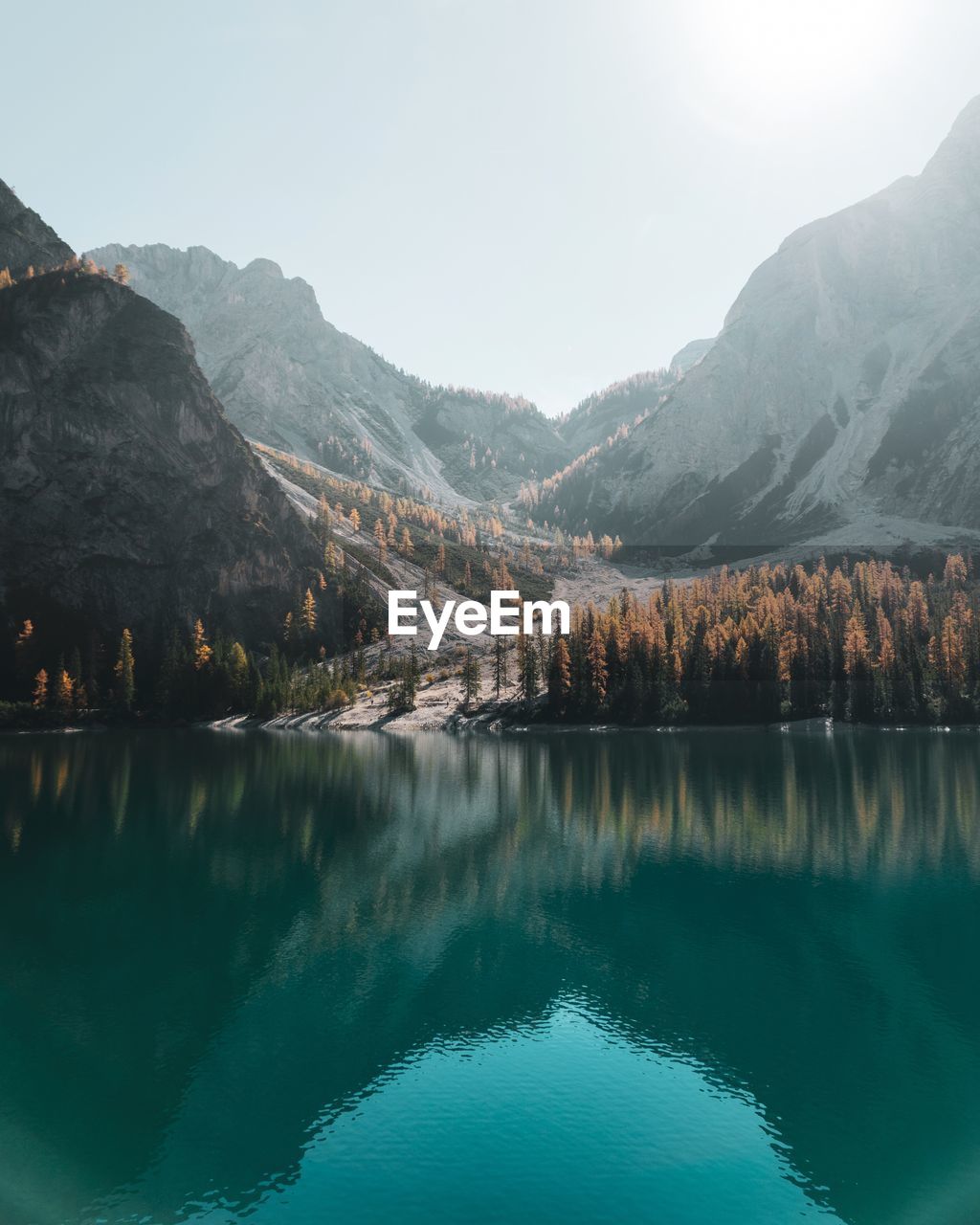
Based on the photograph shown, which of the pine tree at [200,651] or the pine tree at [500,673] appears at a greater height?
the pine tree at [200,651]

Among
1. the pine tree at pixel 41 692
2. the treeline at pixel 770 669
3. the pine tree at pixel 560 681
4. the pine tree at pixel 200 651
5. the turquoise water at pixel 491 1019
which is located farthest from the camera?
the pine tree at pixel 200 651

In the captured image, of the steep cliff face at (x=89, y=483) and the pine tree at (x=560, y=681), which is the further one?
the steep cliff face at (x=89, y=483)

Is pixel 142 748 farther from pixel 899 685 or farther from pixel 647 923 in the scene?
pixel 899 685

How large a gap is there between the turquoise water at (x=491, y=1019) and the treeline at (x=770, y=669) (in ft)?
274

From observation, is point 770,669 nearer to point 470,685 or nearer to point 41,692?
point 470,685

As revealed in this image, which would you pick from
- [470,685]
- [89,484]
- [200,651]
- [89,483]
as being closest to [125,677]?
[200,651]

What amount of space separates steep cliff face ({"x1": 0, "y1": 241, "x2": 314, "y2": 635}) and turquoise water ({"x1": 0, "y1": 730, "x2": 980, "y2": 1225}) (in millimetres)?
125361

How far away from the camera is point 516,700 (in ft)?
534

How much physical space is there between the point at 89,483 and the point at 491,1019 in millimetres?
183704

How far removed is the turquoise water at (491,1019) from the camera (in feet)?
71.3

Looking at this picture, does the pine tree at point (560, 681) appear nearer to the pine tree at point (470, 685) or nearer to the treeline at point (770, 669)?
the treeline at point (770, 669)

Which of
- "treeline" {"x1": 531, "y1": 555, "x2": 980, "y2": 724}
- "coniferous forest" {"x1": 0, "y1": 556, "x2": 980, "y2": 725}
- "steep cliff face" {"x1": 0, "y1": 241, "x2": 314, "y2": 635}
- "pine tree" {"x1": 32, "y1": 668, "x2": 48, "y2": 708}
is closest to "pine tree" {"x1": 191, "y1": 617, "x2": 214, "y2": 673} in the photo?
"coniferous forest" {"x1": 0, "y1": 556, "x2": 980, "y2": 725}

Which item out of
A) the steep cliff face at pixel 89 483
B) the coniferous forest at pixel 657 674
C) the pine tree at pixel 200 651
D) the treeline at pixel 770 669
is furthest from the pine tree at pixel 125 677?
the treeline at pixel 770 669

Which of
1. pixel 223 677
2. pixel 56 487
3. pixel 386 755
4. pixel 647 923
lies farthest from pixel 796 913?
pixel 56 487
